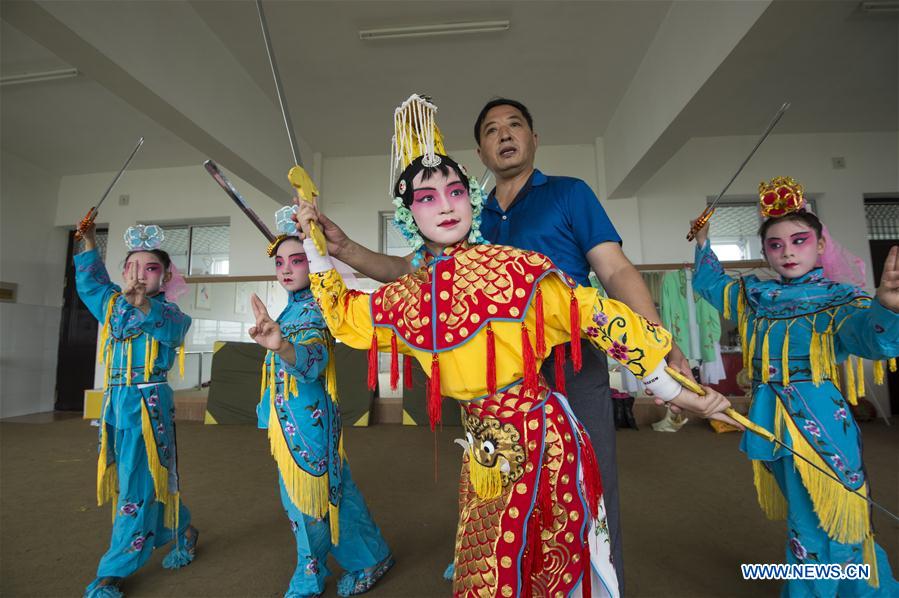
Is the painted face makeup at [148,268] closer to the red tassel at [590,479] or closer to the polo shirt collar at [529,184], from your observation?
the polo shirt collar at [529,184]

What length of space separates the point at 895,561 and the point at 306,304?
2.86m

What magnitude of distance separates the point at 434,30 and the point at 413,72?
0.73 metres

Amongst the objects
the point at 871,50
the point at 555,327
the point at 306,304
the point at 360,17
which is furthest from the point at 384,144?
the point at 555,327

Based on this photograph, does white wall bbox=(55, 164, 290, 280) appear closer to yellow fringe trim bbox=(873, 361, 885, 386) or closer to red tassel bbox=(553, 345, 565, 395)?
red tassel bbox=(553, 345, 565, 395)

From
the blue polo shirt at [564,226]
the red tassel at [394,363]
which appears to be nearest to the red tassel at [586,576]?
the red tassel at [394,363]

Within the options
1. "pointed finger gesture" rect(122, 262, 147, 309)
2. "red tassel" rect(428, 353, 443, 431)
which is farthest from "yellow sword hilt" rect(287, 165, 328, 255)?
"pointed finger gesture" rect(122, 262, 147, 309)

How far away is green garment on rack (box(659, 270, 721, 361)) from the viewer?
5.02 metres

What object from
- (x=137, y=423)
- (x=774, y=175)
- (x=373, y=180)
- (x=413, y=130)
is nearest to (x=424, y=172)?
(x=413, y=130)

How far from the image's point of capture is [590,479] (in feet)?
3.44

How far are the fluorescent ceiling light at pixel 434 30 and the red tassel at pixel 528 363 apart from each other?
3.76 metres

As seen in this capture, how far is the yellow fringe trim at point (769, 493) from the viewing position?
1815mm

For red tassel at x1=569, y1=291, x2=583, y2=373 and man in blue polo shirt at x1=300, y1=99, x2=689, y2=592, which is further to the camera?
man in blue polo shirt at x1=300, y1=99, x2=689, y2=592

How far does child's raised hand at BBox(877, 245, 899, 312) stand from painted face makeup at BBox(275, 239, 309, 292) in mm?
1894

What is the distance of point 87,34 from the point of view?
2756 millimetres
